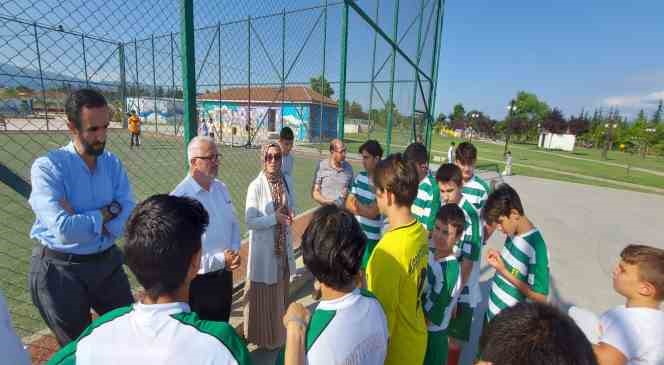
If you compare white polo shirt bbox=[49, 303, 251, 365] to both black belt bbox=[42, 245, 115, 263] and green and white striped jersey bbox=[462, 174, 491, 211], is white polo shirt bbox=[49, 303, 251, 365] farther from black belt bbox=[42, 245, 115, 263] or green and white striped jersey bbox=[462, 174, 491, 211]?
green and white striped jersey bbox=[462, 174, 491, 211]

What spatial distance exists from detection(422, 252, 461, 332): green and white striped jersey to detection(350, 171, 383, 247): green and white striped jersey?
1374 mm

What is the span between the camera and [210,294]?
7.50 feet

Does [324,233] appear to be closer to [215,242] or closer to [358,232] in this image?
[358,232]

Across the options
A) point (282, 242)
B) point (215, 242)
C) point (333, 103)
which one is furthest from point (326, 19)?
point (333, 103)

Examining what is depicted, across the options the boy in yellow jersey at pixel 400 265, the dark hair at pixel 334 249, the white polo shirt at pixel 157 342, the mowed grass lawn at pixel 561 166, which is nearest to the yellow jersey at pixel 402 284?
the boy in yellow jersey at pixel 400 265

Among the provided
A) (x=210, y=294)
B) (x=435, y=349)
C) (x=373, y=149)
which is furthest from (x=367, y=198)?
(x=210, y=294)

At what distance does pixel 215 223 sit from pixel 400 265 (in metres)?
1.39

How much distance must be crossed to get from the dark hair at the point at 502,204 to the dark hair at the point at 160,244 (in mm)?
2011

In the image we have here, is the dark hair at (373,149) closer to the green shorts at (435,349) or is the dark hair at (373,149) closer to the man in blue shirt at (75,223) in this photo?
the green shorts at (435,349)

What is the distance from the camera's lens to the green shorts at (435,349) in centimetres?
207

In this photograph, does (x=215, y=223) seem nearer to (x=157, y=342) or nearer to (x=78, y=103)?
(x=78, y=103)

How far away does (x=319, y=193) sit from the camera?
4.10 m

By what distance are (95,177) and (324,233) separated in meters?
1.53

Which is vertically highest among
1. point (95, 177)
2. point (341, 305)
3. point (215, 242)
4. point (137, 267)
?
point (95, 177)
